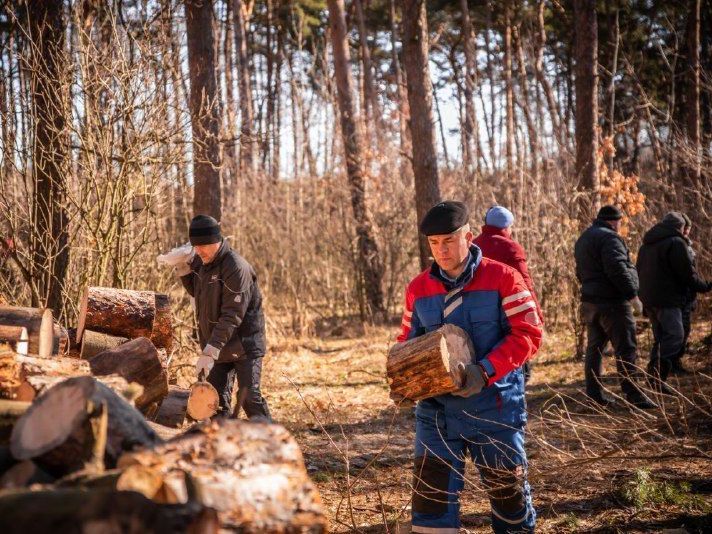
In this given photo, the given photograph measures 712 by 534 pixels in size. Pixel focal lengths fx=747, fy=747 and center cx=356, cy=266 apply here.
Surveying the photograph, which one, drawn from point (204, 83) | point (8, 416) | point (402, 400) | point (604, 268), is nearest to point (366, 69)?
point (204, 83)

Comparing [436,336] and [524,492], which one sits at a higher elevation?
[436,336]

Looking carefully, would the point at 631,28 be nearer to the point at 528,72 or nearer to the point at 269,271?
the point at 528,72

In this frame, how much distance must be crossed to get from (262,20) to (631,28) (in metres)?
12.4

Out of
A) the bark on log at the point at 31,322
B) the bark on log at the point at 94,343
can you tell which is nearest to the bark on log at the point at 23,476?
the bark on log at the point at 31,322

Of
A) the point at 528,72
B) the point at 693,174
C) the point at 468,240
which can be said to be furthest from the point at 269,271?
the point at 528,72

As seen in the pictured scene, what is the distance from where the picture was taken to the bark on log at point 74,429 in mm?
2447

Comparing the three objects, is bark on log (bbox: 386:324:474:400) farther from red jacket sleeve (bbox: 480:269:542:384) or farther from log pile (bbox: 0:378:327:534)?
log pile (bbox: 0:378:327:534)

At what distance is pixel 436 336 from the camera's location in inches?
141

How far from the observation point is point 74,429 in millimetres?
2449

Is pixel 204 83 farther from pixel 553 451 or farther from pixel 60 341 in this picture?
pixel 553 451

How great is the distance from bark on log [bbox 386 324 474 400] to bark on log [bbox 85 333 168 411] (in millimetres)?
1602

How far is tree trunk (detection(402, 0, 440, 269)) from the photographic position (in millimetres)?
10719

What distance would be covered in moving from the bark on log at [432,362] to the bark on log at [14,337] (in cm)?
215

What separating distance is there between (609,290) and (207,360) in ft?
12.9
